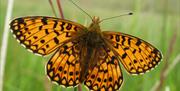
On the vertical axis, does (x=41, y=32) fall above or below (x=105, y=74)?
above

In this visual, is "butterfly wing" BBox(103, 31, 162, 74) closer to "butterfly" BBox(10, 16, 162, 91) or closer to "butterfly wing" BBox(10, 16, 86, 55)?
"butterfly" BBox(10, 16, 162, 91)

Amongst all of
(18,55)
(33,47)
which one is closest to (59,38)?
(33,47)

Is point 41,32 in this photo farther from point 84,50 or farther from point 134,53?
point 134,53

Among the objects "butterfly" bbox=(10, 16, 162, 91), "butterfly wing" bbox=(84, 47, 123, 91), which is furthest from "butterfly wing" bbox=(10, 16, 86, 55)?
"butterfly wing" bbox=(84, 47, 123, 91)

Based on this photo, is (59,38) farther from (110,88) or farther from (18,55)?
(18,55)

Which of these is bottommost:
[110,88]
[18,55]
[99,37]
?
[18,55]

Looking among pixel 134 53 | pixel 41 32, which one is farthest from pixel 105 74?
pixel 41 32

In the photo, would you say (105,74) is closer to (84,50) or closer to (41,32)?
(84,50)
